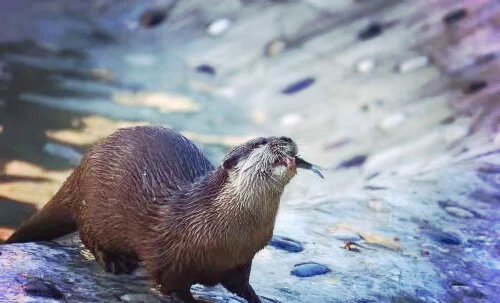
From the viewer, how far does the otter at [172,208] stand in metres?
2.30

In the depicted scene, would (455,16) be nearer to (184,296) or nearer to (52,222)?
(52,222)

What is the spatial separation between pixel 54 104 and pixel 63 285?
9.40 feet

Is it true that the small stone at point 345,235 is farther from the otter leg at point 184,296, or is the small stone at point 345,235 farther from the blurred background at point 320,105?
the otter leg at point 184,296

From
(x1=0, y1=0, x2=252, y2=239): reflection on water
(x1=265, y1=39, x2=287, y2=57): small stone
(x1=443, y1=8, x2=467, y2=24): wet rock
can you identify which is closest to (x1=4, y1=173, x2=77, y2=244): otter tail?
(x1=0, y1=0, x2=252, y2=239): reflection on water

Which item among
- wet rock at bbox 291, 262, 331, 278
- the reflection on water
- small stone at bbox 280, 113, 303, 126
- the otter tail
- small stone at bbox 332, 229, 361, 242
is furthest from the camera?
small stone at bbox 280, 113, 303, 126

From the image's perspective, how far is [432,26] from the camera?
5.84 m

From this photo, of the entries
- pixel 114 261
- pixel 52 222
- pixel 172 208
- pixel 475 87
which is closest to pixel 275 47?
pixel 475 87

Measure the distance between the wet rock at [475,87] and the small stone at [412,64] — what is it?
1.53 feet

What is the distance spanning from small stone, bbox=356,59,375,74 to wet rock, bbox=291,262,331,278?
2776 millimetres

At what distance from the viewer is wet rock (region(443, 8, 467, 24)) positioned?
19.1ft

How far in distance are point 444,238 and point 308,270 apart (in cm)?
66

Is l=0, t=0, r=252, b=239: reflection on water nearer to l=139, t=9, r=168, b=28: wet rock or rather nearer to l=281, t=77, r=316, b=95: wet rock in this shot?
l=139, t=9, r=168, b=28: wet rock

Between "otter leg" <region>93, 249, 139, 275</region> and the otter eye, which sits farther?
"otter leg" <region>93, 249, 139, 275</region>

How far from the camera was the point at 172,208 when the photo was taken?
246 centimetres
